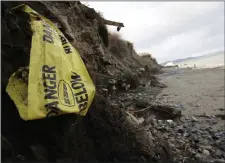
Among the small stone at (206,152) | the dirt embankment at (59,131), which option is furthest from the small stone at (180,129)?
the dirt embankment at (59,131)

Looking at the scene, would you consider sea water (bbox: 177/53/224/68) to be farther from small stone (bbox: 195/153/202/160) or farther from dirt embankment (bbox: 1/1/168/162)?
dirt embankment (bbox: 1/1/168/162)

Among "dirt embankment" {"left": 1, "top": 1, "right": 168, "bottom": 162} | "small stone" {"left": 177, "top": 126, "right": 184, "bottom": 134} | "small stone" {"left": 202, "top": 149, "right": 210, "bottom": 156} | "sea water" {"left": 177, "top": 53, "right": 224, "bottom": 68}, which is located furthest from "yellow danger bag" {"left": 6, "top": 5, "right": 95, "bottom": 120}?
"sea water" {"left": 177, "top": 53, "right": 224, "bottom": 68}

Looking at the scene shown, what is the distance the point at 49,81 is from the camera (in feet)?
7.24

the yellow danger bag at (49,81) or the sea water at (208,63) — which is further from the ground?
the sea water at (208,63)

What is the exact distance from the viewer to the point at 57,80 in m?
2.29

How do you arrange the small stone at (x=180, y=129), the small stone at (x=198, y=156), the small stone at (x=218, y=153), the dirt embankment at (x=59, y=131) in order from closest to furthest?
the dirt embankment at (x=59, y=131), the small stone at (x=198, y=156), the small stone at (x=218, y=153), the small stone at (x=180, y=129)

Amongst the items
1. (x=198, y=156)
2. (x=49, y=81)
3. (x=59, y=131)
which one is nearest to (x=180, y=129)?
(x=198, y=156)

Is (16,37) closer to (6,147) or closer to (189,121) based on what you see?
(6,147)

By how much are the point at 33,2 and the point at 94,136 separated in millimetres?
2380

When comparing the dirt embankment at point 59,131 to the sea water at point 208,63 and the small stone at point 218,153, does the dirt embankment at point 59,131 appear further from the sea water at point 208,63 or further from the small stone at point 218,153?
the sea water at point 208,63

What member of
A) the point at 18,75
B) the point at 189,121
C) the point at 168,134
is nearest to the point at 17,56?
the point at 18,75

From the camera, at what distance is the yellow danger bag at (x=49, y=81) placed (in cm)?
208

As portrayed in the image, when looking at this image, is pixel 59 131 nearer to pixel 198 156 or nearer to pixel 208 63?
pixel 198 156

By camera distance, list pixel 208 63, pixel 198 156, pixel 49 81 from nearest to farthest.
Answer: pixel 49 81, pixel 198 156, pixel 208 63
